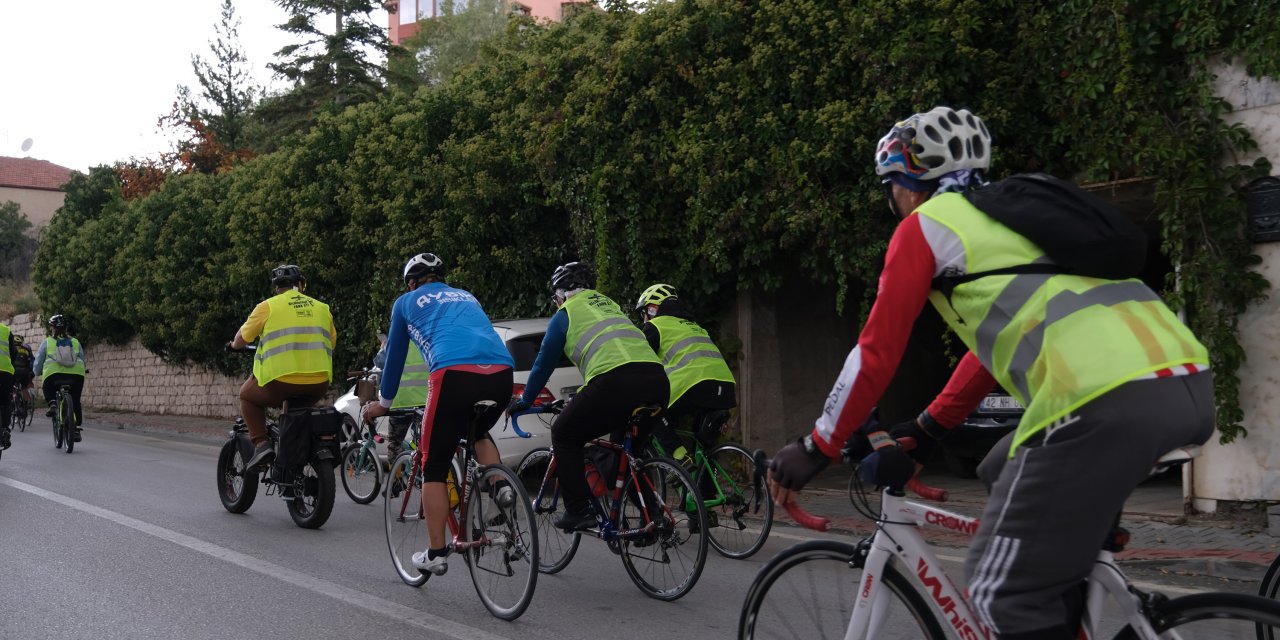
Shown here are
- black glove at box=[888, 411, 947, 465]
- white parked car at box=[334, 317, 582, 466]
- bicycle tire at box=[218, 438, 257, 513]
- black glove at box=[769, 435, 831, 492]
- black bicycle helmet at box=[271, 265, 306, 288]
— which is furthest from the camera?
white parked car at box=[334, 317, 582, 466]

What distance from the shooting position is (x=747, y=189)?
11.2m

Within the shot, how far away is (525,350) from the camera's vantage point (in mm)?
10961

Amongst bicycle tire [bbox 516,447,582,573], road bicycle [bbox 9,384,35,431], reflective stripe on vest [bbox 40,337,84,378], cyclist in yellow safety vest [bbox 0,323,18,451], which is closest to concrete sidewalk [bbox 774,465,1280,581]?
bicycle tire [bbox 516,447,582,573]

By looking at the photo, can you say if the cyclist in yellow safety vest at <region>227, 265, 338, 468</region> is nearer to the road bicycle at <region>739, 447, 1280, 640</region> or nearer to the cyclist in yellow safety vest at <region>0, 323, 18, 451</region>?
the road bicycle at <region>739, 447, 1280, 640</region>

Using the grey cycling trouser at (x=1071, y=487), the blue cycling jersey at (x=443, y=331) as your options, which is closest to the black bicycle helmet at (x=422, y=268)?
the blue cycling jersey at (x=443, y=331)

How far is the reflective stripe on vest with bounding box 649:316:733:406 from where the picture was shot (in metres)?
7.99

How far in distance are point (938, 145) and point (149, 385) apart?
2801cm

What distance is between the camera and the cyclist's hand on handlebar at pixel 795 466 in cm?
279

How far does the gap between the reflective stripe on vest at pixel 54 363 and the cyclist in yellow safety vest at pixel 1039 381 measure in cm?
1652

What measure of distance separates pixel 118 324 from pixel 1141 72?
88.1ft

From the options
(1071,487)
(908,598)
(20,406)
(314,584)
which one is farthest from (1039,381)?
(20,406)

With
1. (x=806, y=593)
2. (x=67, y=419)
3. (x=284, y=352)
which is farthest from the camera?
(x=67, y=419)

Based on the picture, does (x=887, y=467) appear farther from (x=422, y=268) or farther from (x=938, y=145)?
(x=422, y=268)

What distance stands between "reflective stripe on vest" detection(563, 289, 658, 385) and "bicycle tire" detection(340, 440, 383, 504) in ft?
15.6
